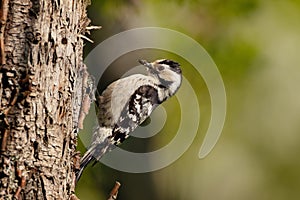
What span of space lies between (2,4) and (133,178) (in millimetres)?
3116

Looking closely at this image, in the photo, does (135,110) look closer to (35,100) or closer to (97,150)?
(97,150)

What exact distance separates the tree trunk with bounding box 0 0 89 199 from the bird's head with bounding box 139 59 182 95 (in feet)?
6.22

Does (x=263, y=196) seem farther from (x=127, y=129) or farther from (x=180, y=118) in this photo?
(x=127, y=129)

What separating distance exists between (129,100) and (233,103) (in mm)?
4624

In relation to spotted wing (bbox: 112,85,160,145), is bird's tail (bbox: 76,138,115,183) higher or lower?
lower

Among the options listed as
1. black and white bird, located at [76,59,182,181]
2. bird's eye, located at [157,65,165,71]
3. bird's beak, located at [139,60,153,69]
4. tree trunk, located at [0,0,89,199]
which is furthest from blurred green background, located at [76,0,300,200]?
tree trunk, located at [0,0,89,199]

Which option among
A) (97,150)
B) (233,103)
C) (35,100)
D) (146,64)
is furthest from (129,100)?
(233,103)

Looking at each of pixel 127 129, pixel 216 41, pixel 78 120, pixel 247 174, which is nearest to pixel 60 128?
pixel 78 120

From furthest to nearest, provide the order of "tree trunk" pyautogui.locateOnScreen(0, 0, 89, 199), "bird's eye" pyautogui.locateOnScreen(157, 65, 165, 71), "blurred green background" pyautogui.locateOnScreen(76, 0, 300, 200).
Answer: "blurred green background" pyautogui.locateOnScreen(76, 0, 300, 200) → "bird's eye" pyautogui.locateOnScreen(157, 65, 165, 71) → "tree trunk" pyautogui.locateOnScreen(0, 0, 89, 199)

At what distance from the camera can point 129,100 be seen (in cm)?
623

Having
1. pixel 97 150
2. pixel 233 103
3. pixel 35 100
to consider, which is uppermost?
pixel 233 103

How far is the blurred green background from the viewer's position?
23.8 feet

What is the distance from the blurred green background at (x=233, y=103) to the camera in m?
7.26

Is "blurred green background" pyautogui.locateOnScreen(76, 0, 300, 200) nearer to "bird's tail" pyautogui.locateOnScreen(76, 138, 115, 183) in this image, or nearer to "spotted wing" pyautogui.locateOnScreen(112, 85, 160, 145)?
"spotted wing" pyautogui.locateOnScreen(112, 85, 160, 145)
